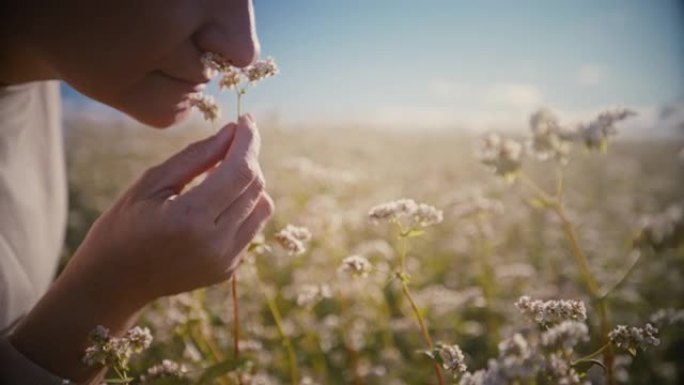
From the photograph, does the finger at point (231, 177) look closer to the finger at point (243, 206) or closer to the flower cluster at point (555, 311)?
the finger at point (243, 206)

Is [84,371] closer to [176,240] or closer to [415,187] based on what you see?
[176,240]

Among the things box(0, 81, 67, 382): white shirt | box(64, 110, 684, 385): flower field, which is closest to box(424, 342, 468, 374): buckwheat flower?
box(64, 110, 684, 385): flower field

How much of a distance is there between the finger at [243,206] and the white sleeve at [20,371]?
449 mm

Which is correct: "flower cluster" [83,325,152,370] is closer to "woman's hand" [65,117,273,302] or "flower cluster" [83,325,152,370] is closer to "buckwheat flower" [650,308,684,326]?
"woman's hand" [65,117,273,302]

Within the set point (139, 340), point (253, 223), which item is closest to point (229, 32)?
point (253, 223)

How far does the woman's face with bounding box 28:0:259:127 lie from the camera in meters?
1.30

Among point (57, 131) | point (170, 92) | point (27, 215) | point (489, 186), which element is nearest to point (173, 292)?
point (170, 92)

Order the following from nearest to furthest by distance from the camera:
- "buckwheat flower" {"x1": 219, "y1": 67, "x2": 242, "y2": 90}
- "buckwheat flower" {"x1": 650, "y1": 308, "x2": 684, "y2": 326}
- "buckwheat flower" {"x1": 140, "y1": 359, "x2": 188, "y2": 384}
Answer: "buckwheat flower" {"x1": 140, "y1": 359, "x2": 188, "y2": 384} < "buckwheat flower" {"x1": 219, "y1": 67, "x2": 242, "y2": 90} < "buckwheat flower" {"x1": 650, "y1": 308, "x2": 684, "y2": 326}

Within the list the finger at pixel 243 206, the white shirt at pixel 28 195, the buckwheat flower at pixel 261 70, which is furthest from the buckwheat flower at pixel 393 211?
the white shirt at pixel 28 195

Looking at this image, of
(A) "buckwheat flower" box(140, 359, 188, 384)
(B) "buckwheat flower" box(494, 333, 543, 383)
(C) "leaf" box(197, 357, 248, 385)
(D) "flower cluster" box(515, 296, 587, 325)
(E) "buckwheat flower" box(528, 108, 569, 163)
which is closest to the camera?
(B) "buckwheat flower" box(494, 333, 543, 383)

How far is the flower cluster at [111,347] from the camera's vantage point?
4.00 feet

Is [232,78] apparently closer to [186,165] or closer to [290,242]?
[186,165]

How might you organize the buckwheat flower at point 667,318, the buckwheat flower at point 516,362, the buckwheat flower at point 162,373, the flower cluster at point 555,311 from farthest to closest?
the buckwheat flower at point 667,318 → the buckwheat flower at point 162,373 → the flower cluster at point 555,311 → the buckwheat flower at point 516,362

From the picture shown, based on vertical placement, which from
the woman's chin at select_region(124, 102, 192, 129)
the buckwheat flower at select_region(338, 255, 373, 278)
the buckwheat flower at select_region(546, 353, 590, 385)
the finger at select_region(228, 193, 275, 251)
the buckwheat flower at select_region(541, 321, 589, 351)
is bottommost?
the buckwheat flower at select_region(338, 255, 373, 278)
